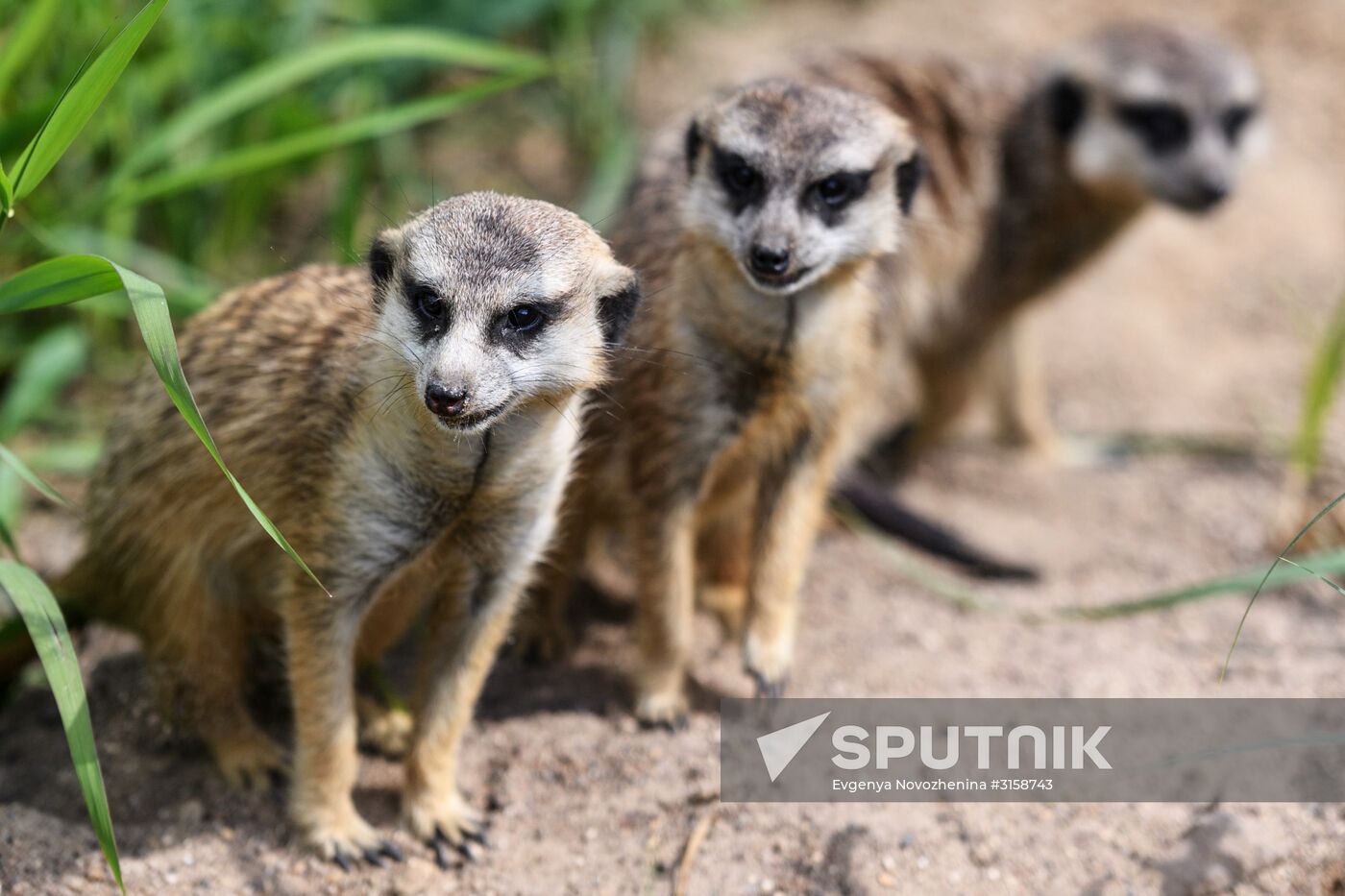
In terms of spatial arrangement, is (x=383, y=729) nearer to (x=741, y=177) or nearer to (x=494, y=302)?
(x=494, y=302)

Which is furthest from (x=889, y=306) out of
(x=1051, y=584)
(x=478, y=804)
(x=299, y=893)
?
(x=299, y=893)

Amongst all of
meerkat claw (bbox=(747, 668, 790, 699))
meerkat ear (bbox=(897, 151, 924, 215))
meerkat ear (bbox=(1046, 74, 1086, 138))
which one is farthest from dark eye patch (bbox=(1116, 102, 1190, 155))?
meerkat claw (bbox=(747, 668, 790, 699))

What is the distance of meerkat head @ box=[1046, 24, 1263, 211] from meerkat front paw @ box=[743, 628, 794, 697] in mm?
1906

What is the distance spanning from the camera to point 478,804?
2705 millimetres

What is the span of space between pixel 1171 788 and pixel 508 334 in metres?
1.57

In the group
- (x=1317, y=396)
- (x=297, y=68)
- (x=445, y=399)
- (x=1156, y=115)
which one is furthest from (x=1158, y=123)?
(x=445, y=399)

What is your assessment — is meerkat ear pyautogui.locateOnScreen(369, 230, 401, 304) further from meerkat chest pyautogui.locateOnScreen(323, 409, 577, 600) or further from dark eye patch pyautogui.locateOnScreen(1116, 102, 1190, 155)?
dark eye patch pyautogui.locateOnScreen(1116, 102, 1190, 155)

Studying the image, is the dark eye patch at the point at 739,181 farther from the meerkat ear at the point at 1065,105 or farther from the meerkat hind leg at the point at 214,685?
the meerkat ear at the point at 1065,105

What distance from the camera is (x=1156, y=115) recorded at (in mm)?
4121

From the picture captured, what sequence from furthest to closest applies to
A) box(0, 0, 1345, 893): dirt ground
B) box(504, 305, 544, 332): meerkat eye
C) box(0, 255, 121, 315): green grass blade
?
box(0, 0, 1345, 893): dirt ground < box(504, 305, 544, 332): meerkat eye < box(0, 255, 121, 315): green grass blade

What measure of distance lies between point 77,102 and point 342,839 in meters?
1.34

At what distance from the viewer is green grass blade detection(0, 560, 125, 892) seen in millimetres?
1981

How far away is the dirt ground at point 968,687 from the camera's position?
2463 mm

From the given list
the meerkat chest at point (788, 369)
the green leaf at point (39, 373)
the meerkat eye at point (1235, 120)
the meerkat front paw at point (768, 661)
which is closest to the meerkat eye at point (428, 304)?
the meerkat chest at point (788, 369)
